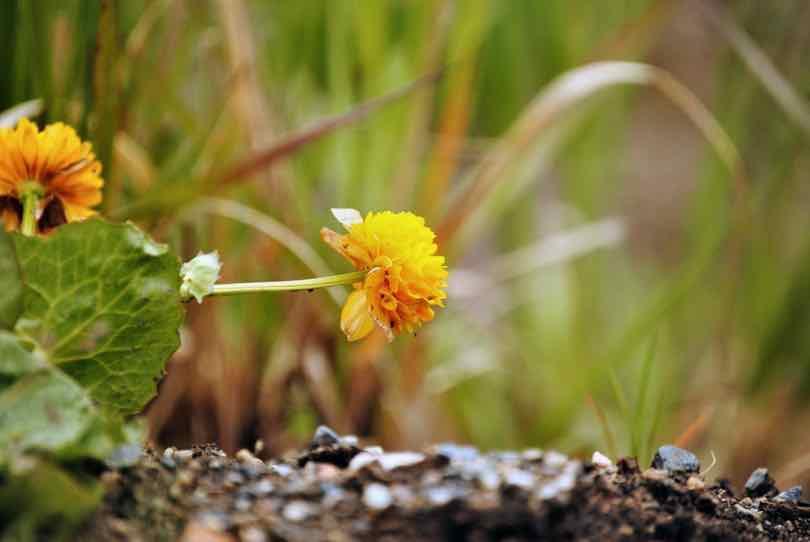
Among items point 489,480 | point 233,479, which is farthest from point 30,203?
point 489,480

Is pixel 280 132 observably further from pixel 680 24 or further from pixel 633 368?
pixel 680 24

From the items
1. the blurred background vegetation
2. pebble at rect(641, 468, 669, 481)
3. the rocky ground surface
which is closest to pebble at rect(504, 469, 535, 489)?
the rocky ground surface

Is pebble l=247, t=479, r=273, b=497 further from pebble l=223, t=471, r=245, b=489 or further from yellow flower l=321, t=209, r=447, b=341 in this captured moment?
yellow flower l=321, t=209, r=447, b=341

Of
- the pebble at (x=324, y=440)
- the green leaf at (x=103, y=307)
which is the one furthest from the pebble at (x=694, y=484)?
the green leaf at (x=103, y=307)

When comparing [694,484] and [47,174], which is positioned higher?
[47,174]

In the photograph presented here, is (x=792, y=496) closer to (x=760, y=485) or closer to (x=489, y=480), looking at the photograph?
(x=760, y=485)
